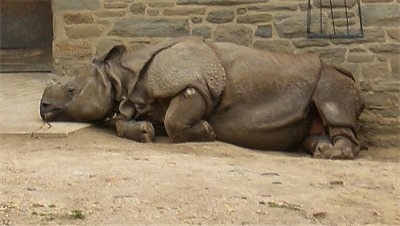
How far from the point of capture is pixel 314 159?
7074mm

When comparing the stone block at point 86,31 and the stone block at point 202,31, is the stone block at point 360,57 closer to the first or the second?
the stone block at point 202,31

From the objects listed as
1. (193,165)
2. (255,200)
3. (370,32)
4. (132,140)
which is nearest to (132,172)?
(193,165)

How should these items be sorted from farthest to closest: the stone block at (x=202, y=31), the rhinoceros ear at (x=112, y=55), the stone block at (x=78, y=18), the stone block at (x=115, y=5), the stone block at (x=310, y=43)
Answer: the stone block at (x=78, y=18) < the stone block at (x=115, y=5) < the stone block at (x=202, y=31) < the stone block at (x=310, y=43) < the rhinoceros ear at (x=112, y=55)

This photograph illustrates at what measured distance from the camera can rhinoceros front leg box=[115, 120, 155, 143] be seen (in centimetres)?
727

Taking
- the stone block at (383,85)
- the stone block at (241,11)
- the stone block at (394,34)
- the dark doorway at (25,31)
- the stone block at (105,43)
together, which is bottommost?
the dark doorway at (25,31)

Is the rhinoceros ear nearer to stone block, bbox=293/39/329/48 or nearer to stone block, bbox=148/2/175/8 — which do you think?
stone block, bbox=148/2/175/8

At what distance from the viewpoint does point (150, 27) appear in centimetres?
888

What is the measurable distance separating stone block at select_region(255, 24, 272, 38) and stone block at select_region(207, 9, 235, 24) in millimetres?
286

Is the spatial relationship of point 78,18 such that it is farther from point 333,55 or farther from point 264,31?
point 333,55

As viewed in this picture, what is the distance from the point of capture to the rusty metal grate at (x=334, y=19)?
27.7ft

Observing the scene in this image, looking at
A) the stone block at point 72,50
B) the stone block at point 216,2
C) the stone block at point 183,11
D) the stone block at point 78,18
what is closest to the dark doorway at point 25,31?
the stone block at point 72,50

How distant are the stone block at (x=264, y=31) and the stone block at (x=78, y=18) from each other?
5.51 ft

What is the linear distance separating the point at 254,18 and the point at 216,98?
1552mm

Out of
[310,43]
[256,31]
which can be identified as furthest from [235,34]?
[310,43]
